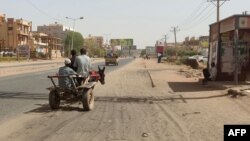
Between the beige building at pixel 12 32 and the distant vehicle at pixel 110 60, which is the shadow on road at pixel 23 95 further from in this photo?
the beige building at pixel 12 32

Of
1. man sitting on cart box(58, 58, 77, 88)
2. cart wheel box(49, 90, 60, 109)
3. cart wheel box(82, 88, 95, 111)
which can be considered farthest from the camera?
cart wheel box(49, 90, 60, 109)

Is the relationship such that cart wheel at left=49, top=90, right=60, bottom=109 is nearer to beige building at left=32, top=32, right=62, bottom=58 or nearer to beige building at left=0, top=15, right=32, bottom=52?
beige building at left=0, top=15, right=32, bottom=52

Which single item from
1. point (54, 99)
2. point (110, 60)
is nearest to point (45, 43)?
point (110, 60)

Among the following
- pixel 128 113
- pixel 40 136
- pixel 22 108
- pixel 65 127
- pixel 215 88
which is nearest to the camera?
pixel 40 136

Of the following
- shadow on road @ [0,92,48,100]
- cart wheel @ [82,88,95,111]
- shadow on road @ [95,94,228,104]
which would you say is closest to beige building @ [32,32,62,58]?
shadow on road @ [0,92,48,100]

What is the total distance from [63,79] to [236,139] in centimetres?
822

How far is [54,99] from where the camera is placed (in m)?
14.2

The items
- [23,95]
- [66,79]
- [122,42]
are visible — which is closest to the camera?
[66,79]

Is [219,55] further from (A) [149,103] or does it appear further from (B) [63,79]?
(B) [63,79]

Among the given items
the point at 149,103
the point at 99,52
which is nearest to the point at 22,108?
the point at 149,103

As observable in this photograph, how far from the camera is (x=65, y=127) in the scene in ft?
35.4

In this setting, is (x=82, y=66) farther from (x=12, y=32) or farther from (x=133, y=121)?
(x=12, y=32)

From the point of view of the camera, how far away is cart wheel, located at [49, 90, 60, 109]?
14.1 metres

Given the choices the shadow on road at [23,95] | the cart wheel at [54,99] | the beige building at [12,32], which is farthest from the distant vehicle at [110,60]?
the beige building at [12,32]
